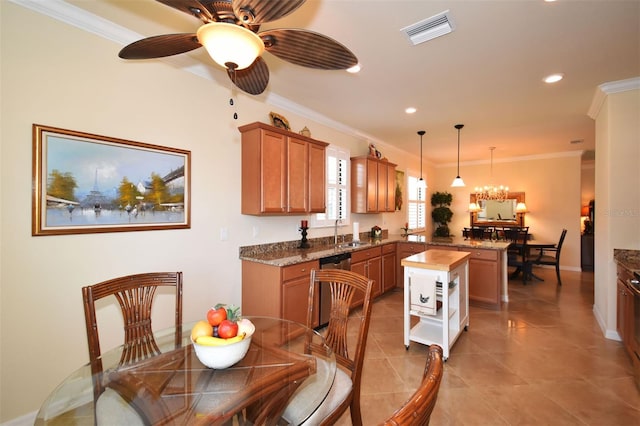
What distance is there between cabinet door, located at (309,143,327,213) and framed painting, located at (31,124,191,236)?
1477 millimetres

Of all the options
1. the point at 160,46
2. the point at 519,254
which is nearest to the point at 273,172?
the point at 160,46

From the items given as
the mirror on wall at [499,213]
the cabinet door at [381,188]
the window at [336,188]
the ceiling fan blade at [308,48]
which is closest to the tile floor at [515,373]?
the window at [336,188]

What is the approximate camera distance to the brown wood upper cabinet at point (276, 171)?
10.0 feet

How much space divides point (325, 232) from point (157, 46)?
10.8 feet

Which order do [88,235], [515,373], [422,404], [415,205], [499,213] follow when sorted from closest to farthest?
1. [422,404]
2. [88,235]
3. [515,373]
4. [415,205]
5. [499,213]

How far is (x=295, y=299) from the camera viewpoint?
9.84ft

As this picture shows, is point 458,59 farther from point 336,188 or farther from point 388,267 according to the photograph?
point 388,267

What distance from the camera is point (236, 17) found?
4.50 feet

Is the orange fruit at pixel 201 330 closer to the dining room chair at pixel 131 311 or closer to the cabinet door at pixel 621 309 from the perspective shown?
the dining room chair at pixel 131 311

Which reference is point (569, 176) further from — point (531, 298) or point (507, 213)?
point (531, 298)

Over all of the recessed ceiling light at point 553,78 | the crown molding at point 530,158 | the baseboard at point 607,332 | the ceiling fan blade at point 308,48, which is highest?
the recessed ceiling light at point 553,78

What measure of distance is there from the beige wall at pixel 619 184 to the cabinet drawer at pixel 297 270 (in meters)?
3.33

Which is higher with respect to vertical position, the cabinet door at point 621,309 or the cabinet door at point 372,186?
the cabinet door at point 372,186

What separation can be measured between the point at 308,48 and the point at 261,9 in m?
0.35
